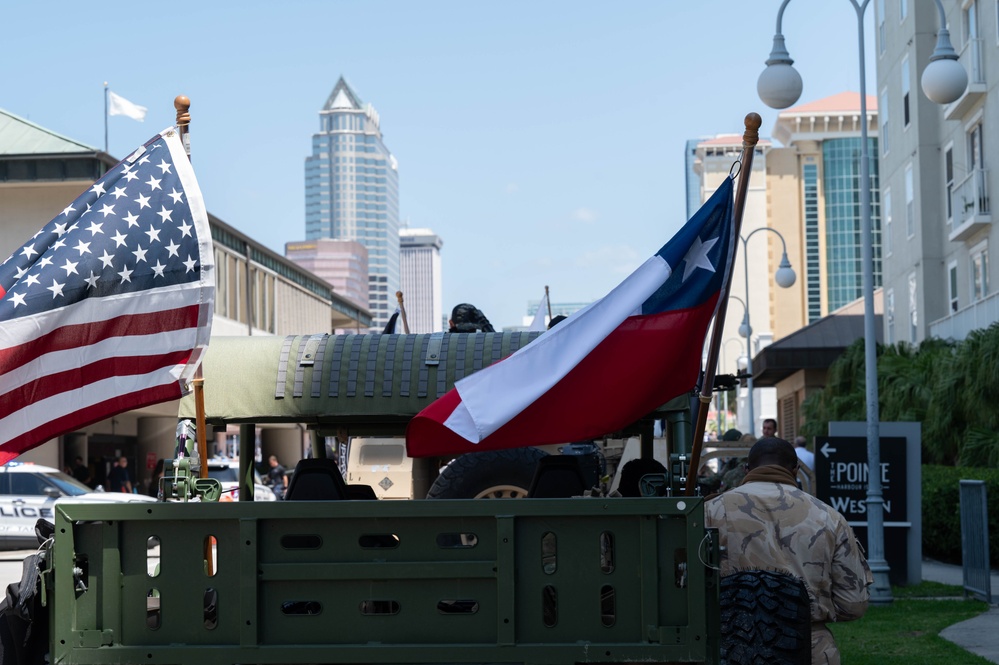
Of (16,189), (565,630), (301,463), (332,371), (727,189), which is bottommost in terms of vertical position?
(565,630)

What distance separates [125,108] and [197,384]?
36263 mm

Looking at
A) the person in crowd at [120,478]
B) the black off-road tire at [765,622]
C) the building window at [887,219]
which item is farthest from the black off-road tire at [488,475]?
the building window at [887,219]

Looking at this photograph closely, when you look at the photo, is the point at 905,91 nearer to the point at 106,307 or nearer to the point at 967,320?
the point at 967,320

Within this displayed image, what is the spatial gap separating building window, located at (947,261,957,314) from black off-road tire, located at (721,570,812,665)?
31.9m

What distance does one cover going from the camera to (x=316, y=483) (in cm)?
811

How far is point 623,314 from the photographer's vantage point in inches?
272

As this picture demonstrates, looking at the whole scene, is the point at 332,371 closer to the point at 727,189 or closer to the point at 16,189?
the point at 727,189

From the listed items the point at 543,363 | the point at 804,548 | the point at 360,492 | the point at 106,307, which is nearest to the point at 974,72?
the point at 360,492

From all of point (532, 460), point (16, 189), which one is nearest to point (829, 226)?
point (16, 189)

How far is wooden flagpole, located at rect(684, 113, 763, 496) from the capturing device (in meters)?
6.66

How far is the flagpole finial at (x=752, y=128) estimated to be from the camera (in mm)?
6746

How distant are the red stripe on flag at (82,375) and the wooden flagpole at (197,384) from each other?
160 mm

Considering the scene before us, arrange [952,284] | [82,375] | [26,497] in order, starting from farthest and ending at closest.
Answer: [952,284]
[26,497]
[82,375]

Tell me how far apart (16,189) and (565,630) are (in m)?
39.5
